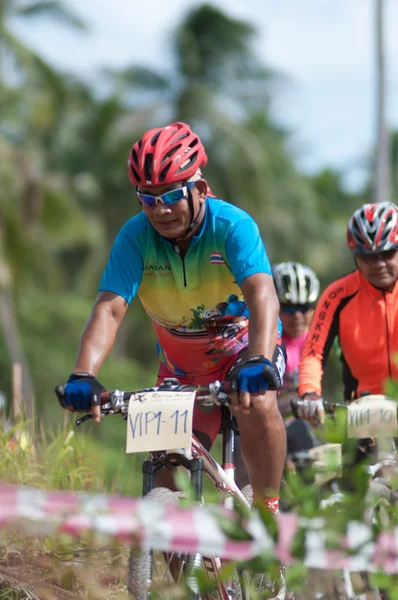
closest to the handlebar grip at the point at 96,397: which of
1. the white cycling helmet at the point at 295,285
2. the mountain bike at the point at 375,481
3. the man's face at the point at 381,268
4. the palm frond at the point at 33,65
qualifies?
the mountain bike at the point at 375,481

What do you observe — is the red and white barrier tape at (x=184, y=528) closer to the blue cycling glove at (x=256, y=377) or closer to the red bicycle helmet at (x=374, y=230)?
the blue cycling glove at (x=256, y=377)

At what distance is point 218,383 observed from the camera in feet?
13.0

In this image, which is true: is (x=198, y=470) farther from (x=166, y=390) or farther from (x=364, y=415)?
(x=364, y=415)

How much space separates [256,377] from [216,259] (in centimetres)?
97

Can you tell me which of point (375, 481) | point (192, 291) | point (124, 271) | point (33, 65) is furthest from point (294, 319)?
point (33, 65)

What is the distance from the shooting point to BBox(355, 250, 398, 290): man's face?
591cm

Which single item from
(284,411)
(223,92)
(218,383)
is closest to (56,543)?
(218,383)

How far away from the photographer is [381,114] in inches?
866

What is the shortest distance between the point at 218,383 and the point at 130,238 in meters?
1.07

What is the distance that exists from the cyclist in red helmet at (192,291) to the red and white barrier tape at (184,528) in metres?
1.00

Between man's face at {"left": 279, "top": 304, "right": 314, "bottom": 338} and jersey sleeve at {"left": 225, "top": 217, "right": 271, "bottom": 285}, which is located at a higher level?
man's face at {"left": 279, "top": 304, "right": 314, "bottom": 338}

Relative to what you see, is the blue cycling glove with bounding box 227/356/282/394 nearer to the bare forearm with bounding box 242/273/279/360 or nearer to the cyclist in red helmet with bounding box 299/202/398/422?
the bare forearm with bounding box 242/273/279/360

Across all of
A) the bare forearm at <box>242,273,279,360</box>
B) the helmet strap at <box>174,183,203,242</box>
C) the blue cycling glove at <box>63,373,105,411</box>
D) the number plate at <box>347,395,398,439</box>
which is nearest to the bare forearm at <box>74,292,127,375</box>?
the blue cycling glove at <box>63,373,105,411</box>

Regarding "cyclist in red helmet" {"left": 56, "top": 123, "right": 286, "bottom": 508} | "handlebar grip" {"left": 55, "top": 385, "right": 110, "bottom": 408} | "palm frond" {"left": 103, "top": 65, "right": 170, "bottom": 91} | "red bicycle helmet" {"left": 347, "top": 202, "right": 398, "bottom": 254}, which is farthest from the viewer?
"palm frond" {"left": 103, "top": 65, "right": 170, "bottom": 91}
